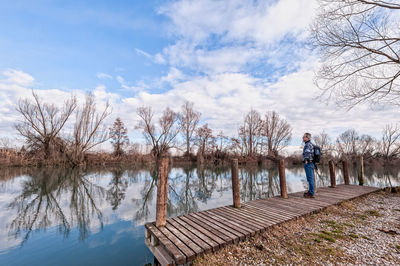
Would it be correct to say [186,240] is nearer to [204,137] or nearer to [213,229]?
[213,229]

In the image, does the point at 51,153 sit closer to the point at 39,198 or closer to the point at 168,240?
the point at 39,198

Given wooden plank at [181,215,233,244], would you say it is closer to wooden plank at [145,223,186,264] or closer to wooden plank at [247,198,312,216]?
wooden plank at [145,223,186,264]

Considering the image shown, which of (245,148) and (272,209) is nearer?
(272,209)

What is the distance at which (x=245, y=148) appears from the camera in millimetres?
35312

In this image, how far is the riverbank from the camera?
2.77m

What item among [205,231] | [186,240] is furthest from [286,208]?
[186,240]

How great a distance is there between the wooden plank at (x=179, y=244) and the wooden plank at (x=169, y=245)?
5cm

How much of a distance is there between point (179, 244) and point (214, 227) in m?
0.99

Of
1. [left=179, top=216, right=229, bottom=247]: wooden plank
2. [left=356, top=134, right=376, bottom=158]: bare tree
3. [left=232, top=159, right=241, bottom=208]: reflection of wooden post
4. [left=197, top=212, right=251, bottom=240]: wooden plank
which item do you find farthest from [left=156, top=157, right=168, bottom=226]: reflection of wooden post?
[left=356, top=134, right=376, bottom=158]: bare tree

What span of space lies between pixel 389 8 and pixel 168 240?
10382 mm

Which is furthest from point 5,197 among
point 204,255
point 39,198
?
point 204,255

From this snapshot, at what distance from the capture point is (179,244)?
3031 millimetres

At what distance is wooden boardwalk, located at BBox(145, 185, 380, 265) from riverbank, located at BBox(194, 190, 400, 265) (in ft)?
0.44

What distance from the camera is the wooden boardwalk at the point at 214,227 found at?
2.92 meters
